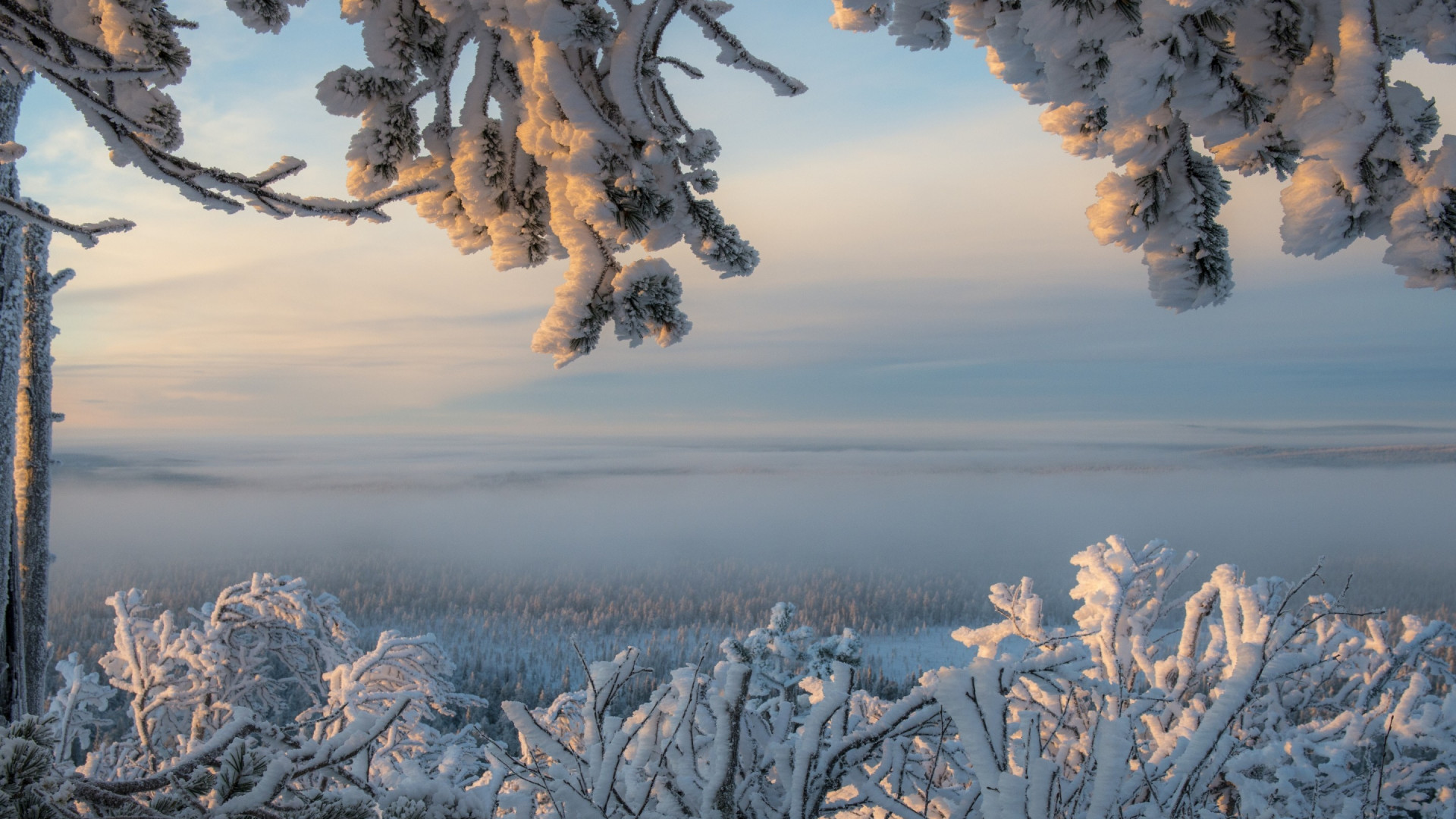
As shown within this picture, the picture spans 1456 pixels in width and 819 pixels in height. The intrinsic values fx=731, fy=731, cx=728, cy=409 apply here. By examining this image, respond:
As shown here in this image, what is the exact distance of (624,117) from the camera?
2.20 metres

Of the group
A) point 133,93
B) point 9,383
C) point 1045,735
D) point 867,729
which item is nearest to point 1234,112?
point 867,729

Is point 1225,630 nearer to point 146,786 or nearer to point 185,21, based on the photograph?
point 146,786

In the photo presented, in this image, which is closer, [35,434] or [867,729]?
[867,729]

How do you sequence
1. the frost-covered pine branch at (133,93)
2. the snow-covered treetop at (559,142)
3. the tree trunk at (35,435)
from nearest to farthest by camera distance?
the snow-covered treetop at (559,142) → the frost-covered pine branch at (133,93) → the tree trunk at (35,435)

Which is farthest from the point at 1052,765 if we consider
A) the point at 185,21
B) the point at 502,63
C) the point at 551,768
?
the point at 185,21

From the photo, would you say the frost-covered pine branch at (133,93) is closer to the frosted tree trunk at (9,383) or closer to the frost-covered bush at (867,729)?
the frost-covered bush at (867,729)

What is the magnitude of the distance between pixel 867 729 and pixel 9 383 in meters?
6.75

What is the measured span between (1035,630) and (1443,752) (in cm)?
339

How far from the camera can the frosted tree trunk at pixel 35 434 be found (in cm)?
755

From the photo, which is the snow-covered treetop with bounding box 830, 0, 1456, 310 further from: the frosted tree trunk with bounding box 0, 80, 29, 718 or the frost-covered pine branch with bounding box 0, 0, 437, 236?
the frosted tree trunk with bounding box 0, 80, 29, 718

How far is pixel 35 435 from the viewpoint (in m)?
7.70

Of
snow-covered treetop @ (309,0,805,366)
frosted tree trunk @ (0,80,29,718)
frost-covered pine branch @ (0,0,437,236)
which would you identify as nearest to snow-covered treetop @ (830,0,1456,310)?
snow-covered treetop @ (309,0,805,366)

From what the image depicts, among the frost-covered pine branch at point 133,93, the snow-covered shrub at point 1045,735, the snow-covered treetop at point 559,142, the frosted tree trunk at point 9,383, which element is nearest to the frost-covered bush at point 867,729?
the snow-covered shrub at point 1045,735

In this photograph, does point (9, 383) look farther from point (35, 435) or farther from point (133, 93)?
point (133, 93)
